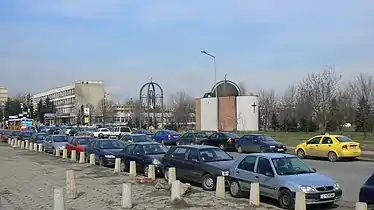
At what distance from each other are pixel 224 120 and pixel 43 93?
414 ft

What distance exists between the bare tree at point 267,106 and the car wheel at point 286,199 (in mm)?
74081

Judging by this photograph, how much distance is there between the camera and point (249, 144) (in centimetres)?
3409

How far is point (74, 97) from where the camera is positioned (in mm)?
150250

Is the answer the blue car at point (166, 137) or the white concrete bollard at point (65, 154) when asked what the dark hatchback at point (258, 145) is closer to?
the white concrete bollard at point (65, 154)

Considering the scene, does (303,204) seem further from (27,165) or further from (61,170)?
(27,165)

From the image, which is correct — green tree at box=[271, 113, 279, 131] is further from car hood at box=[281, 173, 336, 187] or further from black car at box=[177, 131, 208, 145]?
car hood at box=[281, 173, 336, 187]

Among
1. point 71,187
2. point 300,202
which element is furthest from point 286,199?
point 71,187

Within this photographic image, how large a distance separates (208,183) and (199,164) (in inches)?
31.7

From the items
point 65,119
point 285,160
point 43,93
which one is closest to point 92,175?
point 285,160

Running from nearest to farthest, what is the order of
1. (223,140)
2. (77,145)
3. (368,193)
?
1. (368,193)
2. (77,145)
3. (223,140)

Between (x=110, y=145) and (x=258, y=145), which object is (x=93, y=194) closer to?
(x=110, y=145)

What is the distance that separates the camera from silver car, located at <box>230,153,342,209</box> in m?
12.4

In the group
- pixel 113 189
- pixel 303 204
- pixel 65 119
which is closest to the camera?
pixel 303 204

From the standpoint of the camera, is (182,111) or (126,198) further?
(182,111)
